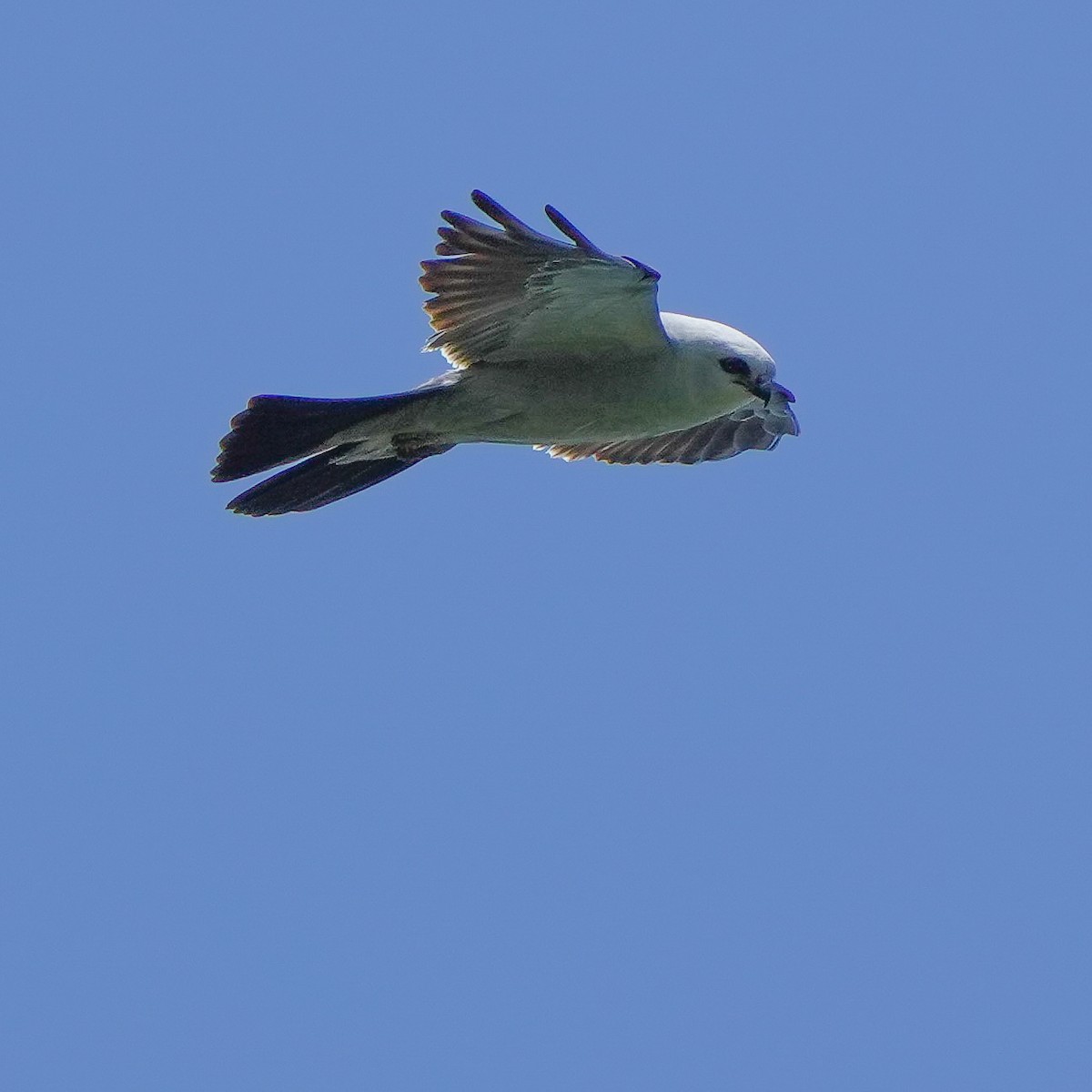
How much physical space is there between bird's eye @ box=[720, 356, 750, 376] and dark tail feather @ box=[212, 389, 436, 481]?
5.38 ft

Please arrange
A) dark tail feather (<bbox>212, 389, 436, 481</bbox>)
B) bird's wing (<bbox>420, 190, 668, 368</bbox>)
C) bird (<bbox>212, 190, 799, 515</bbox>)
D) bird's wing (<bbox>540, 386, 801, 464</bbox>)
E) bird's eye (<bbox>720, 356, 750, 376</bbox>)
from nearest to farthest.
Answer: bird's wing (<bbox>420, 190, 668, 368</bbox>), bird (<bbox>212, 190, 799, 515</bbox>), dark tail feather (<bbox>212, 389, 436, 481</bbox>), bird's eye (<bbox>720, 356, 750, 376</bbox>), bird's wing (<bbox>540, 386, 801, 464</bbox>)

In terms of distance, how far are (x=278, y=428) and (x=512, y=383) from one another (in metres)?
1.16

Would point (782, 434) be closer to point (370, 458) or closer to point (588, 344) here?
point (588, 344)

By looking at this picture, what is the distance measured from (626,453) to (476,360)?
1.82 meters

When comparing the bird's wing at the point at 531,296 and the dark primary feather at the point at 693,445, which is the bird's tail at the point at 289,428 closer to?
the bird's wing at the point at 531,296

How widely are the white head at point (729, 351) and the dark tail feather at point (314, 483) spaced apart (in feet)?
4.24

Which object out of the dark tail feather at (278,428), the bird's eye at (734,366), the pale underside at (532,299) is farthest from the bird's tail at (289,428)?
the bird's eye at (734,366)

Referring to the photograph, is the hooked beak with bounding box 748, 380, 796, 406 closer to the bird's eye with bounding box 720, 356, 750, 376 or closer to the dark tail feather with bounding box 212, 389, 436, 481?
the bird's eye with bounding box 720, 356, 750, 376

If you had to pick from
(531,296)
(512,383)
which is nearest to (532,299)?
(531,296)

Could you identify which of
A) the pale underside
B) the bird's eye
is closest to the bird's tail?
the pale underside

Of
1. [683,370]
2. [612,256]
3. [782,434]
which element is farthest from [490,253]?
[782,434]

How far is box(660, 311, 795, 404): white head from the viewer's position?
33.3ft

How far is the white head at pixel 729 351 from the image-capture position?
10164 millimetres

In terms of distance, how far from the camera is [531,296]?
9.67 meters
